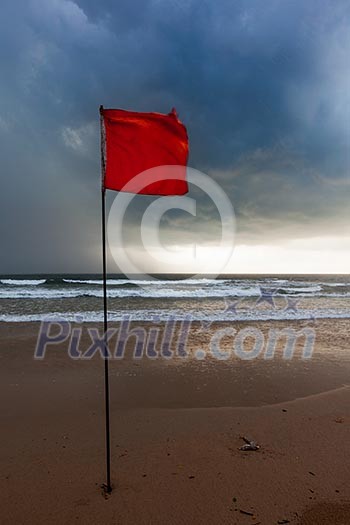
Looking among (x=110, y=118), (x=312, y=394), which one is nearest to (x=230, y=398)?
(x=312, y=394)

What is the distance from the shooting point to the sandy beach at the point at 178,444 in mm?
2945

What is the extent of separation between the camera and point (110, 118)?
3.38 metres

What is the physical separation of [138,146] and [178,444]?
353 cm

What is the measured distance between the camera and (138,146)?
3506 mm

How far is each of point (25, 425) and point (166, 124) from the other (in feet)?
14.5

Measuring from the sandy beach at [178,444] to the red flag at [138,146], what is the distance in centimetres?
301

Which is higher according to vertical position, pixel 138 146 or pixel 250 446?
pixel 138 146

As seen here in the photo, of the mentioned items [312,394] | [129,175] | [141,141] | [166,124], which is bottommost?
[312,394]

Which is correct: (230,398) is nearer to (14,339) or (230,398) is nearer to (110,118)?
(110,118)
